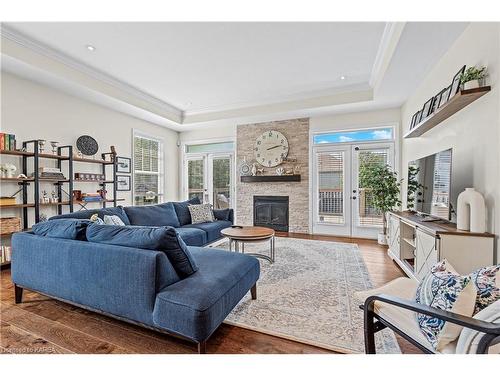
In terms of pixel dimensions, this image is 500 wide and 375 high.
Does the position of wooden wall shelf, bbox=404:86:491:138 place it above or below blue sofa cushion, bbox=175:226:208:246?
above

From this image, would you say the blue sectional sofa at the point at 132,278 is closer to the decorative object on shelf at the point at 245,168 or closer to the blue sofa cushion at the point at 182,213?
the blue sofa cushion at the point at 182,213

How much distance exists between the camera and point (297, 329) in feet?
5.87

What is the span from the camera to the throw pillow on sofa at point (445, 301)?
1077mm

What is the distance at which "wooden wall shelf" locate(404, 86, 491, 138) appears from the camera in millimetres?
1982

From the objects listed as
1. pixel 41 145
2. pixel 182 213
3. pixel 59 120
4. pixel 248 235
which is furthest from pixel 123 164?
pixel 248 235

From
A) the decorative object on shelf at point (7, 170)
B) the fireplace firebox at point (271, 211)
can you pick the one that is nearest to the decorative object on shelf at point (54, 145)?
the decorative object on shelf at point (7, 170)

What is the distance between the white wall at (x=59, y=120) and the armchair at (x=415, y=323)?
15.3 feet

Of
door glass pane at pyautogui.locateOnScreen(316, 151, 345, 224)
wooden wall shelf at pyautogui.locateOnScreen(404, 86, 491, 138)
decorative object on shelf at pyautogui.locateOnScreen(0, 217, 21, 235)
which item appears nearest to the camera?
wooden wall shelf at pyautogui.locateOnScreen(404, 86, 491, 138)

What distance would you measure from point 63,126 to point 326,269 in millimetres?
4734

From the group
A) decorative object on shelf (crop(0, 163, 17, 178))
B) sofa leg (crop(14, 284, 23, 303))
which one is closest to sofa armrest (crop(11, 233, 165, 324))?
sofa leg (crop(14, 284, 23, 303))

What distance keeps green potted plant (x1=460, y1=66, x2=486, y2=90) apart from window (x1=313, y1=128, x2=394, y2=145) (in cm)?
280

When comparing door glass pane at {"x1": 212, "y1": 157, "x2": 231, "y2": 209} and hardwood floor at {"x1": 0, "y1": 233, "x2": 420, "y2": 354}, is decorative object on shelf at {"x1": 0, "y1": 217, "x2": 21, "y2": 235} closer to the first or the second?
hardwood floor at {"x1": 0, "y1": 233, "x2": 420, "y2": 354}

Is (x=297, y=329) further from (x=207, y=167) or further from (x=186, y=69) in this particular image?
(x=207, y=167)
